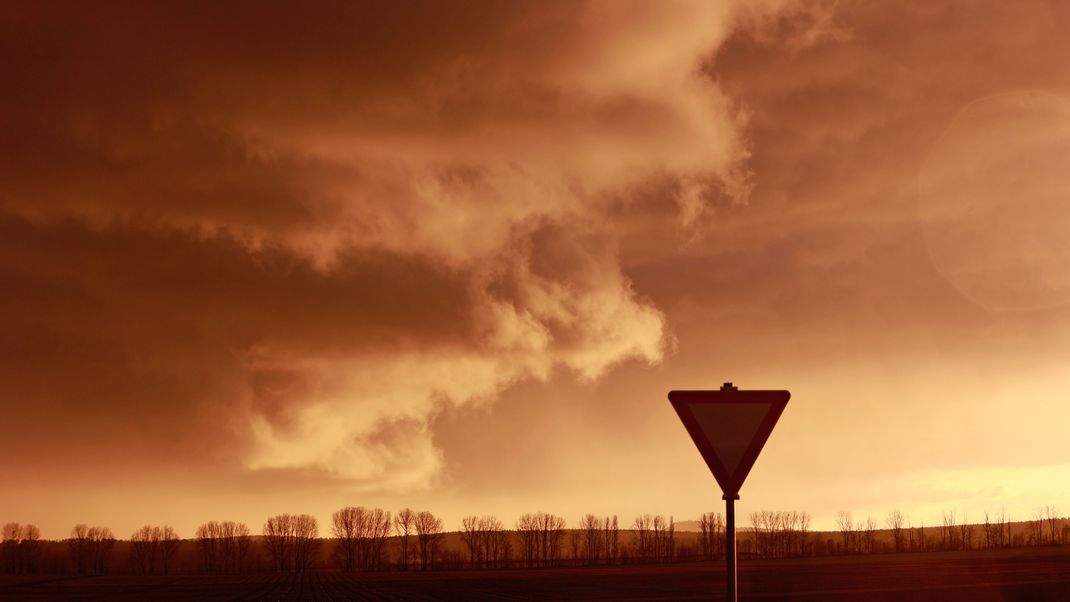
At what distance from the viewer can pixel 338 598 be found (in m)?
81.2

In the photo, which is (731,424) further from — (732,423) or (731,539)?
(731,539)

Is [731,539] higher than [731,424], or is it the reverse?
[731,424]

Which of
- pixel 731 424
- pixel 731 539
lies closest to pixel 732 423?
pixel 731 424

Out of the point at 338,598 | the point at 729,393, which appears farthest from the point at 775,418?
the point at 338,598

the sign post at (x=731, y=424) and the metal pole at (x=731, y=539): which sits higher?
the sign post at (x=731, y=424)

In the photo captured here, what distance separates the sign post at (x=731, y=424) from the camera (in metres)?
6.85

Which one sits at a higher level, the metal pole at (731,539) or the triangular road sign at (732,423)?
the triangular road sign at (732,423)

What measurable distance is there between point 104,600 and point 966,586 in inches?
3005

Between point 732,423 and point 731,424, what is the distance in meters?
0.01

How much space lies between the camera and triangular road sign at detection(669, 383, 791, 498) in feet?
22.5

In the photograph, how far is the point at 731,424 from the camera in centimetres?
686

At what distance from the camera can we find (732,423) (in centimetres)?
686

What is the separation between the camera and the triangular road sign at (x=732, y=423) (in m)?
6.85

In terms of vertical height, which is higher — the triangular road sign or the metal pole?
the triangular road sign
